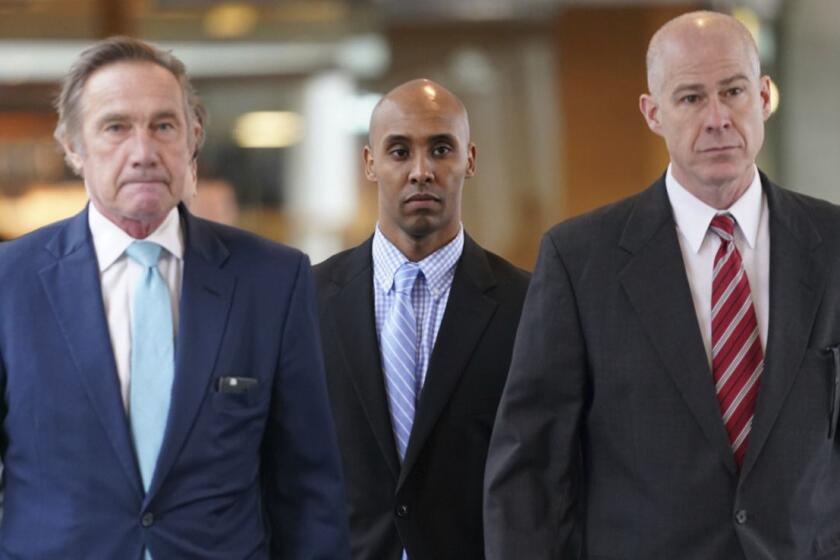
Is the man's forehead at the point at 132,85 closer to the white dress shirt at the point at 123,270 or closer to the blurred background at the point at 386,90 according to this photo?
the white dress shirt at the point at 123,270

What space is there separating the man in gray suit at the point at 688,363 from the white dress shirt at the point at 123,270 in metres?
0.76

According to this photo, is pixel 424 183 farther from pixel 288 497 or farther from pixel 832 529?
pixel 832 529

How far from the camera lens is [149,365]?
3.45 meters

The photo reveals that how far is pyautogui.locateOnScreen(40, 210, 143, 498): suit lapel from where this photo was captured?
132 inches

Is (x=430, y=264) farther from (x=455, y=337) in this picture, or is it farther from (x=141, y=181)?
(x=141, y=181)

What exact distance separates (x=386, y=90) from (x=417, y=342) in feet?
20.1

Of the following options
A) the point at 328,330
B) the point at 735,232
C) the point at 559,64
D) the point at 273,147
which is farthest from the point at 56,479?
the point at 559,64

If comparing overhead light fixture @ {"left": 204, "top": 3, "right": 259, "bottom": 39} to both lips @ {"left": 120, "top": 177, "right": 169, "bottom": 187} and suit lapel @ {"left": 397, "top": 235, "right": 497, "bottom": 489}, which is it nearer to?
suit lapel @ {"left": 397, "top": 235, "right": 497, "bottom": 489}

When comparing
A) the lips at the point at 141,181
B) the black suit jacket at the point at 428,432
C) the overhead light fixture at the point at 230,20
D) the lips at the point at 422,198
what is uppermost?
the overhead light fixture at the point at 230,20

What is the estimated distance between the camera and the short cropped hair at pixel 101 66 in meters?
3.60

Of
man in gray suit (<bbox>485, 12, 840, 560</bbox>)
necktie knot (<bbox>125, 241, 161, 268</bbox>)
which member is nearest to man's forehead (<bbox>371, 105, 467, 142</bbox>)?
man in gray suit (<bbox>485, 12, 840, 560</bbox>)

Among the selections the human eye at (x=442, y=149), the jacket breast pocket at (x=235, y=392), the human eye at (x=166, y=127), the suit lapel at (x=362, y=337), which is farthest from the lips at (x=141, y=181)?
the human eye at (x=442, y=149)

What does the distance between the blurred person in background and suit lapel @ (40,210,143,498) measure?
971 mm

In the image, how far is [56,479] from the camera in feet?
11.1
